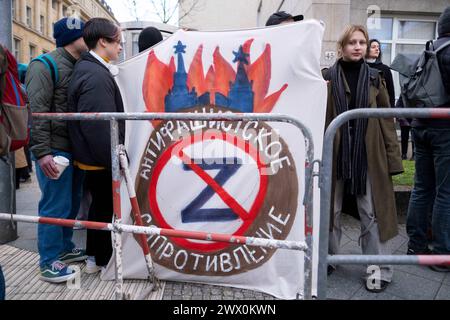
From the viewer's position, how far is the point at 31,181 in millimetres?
6742

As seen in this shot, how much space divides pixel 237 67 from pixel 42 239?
1865mm

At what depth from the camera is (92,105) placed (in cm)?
257

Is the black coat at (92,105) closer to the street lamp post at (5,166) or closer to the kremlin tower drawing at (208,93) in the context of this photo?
the kremlin tower drawing at (208,93)

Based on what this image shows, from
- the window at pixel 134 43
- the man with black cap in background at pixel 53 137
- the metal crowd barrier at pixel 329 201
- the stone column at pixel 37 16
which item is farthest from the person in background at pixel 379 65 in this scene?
the stone column at pixel 37 16

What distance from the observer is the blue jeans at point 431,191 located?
299cm

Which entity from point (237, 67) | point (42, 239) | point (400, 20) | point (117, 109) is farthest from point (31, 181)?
point (400, 20)

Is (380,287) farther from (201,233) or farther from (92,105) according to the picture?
(92,105)

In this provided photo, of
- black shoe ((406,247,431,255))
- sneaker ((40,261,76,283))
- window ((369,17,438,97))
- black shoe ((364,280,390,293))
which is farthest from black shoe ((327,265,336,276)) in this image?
window ((369,17,438,97))

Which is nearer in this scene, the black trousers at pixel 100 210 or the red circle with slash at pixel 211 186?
the red circle with slash at pixel 211 186

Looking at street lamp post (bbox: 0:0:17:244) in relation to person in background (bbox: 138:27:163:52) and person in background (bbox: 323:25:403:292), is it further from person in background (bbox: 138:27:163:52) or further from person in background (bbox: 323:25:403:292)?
person in background (bbox: 323:25:403:292)

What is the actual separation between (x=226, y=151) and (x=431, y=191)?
1.79m

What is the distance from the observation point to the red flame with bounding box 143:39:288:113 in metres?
2.66

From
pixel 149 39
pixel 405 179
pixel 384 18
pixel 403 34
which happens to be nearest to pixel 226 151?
pixel 149 39

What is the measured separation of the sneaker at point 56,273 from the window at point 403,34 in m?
8.66
